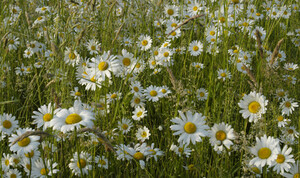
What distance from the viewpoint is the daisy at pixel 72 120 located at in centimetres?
113

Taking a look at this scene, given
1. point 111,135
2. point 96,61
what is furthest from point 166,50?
point 111,135

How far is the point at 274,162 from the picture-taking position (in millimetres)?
1318

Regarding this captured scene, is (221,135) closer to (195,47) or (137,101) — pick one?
(137,101)

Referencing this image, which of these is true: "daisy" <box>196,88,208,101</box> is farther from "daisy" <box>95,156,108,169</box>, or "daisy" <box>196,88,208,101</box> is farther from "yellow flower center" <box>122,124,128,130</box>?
"daisy" <box>95,156,108,169</box>

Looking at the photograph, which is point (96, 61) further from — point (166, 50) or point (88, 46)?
point (88, 46)

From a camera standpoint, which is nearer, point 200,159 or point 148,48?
point 200,159

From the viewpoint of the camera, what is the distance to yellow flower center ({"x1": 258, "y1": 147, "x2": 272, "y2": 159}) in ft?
4.38

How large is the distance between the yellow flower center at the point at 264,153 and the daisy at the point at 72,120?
81 cm

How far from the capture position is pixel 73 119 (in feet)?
3.88

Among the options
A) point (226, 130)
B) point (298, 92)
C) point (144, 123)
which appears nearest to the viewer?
point (226, 130)

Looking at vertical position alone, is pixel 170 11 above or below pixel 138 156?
above

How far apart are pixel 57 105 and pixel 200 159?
84 cm

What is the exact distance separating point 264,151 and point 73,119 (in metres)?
0.90

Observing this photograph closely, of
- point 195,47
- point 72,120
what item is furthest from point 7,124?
point 195,47
